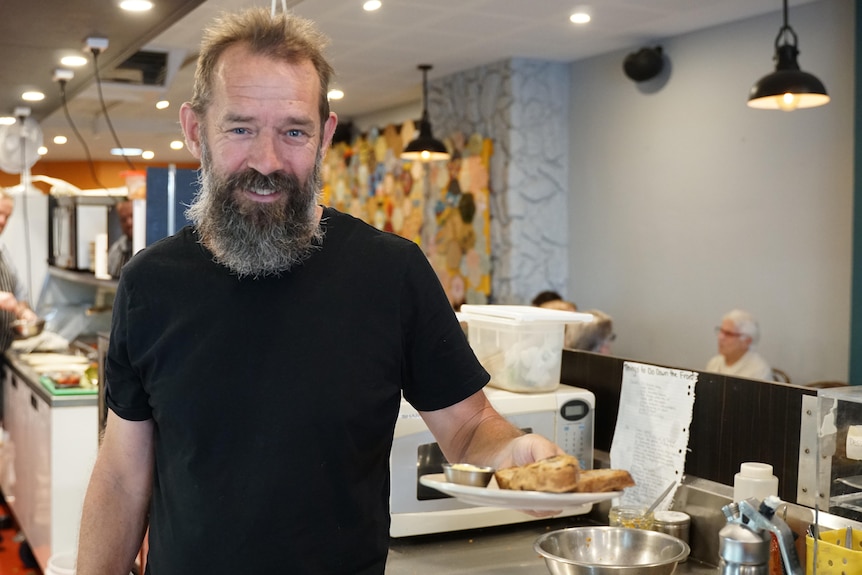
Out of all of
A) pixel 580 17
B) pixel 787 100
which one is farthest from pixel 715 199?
pixel 787 100

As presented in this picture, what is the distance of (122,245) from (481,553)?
6.55ft

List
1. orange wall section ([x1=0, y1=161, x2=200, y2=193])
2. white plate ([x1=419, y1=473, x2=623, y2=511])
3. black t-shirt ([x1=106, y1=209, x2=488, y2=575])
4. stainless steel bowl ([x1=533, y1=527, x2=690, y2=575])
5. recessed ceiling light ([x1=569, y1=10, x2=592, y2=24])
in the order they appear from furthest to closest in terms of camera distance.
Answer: orange wall section ([x1=0, y1=161, x2=200, y2=193])
recessed ceiling light ([x1=569, y1=10, x2=592, y2=24])
stainless steel bowl ([x1=533, y1=527, x2=690, y2=575])
black t-shirt ([x1=106, y1=209, x2=488, y2=575])
white plate ([x1=419, y1=473, x2=623, y2=511])

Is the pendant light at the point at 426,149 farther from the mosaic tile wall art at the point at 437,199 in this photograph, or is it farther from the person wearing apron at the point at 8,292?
the person wearing apron at the point at 8,292

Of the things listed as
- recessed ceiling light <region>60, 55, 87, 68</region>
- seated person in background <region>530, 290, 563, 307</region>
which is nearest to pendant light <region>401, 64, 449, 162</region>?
seated person in background <region>530, 290, 563, 307</region>

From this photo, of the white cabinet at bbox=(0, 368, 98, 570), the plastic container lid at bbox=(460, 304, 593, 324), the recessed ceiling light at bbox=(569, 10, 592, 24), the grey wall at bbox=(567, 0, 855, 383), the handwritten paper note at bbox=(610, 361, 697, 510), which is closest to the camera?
the handwritten paper note at bbox=(610, 361, 697, 510)

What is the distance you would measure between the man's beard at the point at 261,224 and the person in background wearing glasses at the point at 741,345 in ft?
12.5

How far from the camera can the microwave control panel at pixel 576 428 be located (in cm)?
216

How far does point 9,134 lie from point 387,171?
12.4ft

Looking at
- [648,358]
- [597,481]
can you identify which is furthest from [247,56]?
[648,358]

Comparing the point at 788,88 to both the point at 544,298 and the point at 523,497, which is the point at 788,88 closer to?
the point at 544,298

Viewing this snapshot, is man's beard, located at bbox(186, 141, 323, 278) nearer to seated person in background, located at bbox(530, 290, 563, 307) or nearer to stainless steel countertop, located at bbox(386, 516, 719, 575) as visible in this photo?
stainless steel countertop, located at bbox(386, 516, 719, 575)

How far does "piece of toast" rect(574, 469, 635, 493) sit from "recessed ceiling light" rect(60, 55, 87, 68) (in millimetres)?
2538

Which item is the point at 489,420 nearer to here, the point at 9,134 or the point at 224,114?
the point at 224,114

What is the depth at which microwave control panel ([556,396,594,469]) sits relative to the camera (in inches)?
85.0
